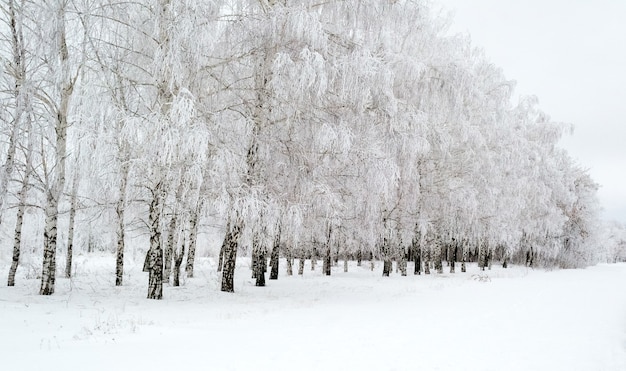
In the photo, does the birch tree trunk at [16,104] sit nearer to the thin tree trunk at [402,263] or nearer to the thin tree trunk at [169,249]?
the thin tree trunk at [169,249]

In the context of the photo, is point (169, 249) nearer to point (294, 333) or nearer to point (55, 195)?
point (55, 195)

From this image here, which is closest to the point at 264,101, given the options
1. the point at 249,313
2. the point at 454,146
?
the point at 249,313

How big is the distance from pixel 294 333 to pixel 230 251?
489 centimetres

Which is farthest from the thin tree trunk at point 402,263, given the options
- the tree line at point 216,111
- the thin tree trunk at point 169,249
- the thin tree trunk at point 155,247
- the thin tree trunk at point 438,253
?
the thin tree trunk at point 155,247

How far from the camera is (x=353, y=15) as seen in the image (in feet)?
37.4

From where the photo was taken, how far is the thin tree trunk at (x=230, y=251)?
10855 millimetres

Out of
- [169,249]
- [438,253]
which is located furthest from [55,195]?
[438,253]

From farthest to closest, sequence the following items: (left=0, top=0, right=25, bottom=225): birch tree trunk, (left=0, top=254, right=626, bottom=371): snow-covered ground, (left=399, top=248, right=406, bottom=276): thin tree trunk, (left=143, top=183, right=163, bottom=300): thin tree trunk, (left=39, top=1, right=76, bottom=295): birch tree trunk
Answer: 1. (left=399, top=248, right=406, bottom=276): thin tree trunk
2. (left=39, top=1, right=76, bottom=295): birch tree trunk
3. (left=143, top=183, right=163, bottom=300): thin tree trunk
4. (left=0, top=0, right=25, bottom=225): birch tree trunk
5. (left=0, top=254, right=626, bottom=371): snow-covered ground

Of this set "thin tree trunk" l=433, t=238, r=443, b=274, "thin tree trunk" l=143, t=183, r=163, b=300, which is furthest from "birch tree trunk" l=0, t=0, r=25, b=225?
"thin tree trunk" l=433, t=238, r=443, b=274

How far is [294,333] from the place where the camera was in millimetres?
7113

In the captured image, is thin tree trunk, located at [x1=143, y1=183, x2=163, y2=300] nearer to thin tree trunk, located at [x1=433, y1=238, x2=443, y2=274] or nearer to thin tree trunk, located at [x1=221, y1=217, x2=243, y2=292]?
thin tree trunk, located at [x1=221, y1=217, x2=243, y2=292]

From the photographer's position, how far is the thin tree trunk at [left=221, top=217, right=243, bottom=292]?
10855mm

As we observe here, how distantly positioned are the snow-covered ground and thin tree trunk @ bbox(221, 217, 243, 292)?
56cm

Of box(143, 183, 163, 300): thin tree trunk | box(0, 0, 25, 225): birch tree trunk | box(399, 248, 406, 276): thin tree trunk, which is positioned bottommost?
box(399, 248, 406, 276): thin tree trunk
